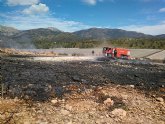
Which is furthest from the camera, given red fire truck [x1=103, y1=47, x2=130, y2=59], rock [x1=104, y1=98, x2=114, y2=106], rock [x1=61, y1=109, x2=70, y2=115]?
red fire truck [x1=103, y1=47, x2=130, y2=59]

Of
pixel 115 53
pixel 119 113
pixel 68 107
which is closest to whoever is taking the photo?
pixel 119 113

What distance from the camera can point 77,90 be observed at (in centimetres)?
1578

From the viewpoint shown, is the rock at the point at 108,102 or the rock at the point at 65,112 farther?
the rock at the point at 108,102

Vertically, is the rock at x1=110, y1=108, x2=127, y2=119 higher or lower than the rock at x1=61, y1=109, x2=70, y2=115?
lower

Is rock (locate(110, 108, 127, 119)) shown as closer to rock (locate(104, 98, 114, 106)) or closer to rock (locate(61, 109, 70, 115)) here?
rock (locate(104, 98, 114, 106))

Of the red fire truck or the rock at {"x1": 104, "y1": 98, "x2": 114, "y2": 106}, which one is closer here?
the rock at {"x1": 104, "y1": 98, "x2": 114, "y2": 106}

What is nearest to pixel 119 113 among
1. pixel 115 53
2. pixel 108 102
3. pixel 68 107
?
pixel 108 102

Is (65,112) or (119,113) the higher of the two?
(65,112)

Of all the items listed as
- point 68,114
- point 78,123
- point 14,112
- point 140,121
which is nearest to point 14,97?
point 14,112

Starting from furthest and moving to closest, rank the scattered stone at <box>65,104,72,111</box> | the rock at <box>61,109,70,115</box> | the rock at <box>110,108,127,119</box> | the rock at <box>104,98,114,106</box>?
the rock at <box>104,98,114,106</box> < the scattered stone at <box>65,104,72,111</box> < the rock at <box>110,108,127,119</box> < the rock at <box>61,109,70,115</box>

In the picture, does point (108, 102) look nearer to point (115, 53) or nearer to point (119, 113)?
point (119, 113)

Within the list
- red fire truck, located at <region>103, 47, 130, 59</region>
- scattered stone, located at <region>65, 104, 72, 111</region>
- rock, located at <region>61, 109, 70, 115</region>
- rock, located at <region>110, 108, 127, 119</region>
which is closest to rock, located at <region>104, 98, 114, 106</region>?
rock, located at <region>110, 108, 127, 119</region>

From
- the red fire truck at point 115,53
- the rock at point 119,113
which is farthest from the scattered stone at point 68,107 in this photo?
the red fire truck at point 115,53

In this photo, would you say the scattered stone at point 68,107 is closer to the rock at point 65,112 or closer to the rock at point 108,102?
the rock at point 65,112
